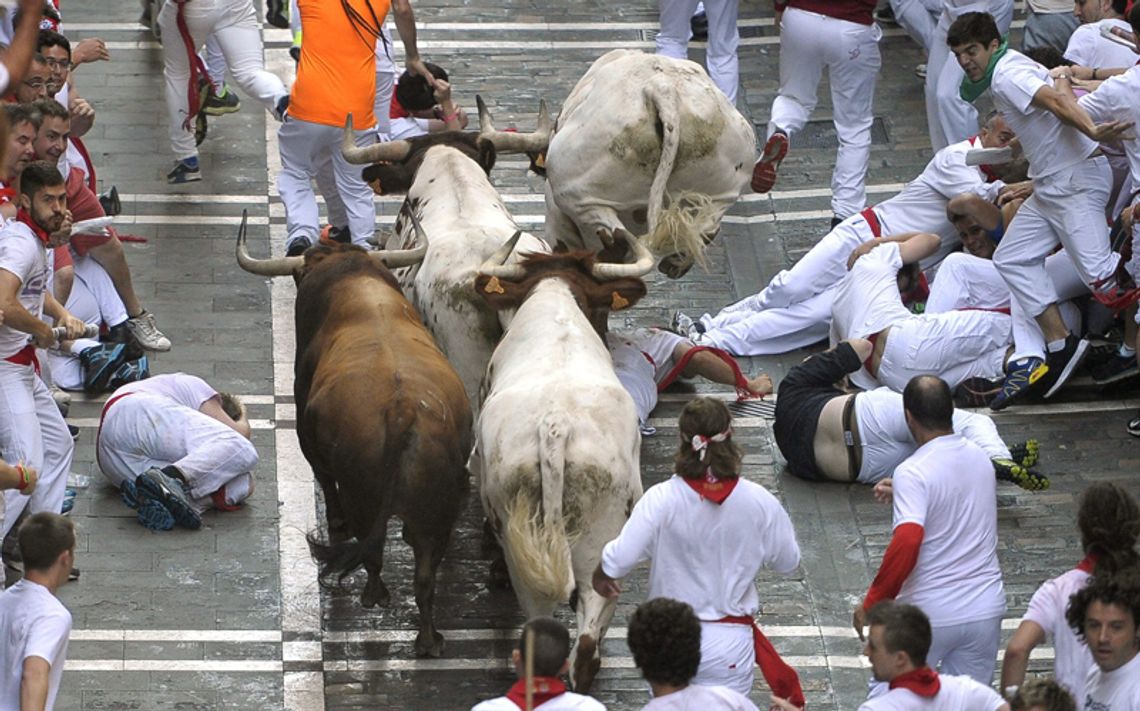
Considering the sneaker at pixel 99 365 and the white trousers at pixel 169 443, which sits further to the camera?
the sneaker at pixel 99 365

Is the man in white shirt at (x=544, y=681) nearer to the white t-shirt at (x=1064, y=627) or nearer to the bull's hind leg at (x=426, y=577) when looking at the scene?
the white t-shirt at (x=1064, y=627)

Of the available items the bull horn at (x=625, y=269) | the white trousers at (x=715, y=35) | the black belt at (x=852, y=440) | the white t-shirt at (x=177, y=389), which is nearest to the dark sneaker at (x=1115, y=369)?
the black belt at (x=852, y=440)

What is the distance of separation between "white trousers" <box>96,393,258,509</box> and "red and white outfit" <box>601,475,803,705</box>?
12.7ft

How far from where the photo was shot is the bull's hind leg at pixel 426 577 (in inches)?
441

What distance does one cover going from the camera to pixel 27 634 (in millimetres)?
8906

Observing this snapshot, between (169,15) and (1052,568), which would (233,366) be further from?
(1052,568)

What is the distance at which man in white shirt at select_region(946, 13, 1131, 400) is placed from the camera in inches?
530

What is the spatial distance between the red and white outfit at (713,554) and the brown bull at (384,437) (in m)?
1.77

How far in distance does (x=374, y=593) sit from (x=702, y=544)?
265 centimetres

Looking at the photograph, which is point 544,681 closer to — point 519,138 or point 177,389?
point 177,389

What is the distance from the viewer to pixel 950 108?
1630cm

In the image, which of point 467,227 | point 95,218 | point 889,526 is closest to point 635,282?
point 467,227

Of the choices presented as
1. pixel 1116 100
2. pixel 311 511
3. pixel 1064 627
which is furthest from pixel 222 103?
pixel 1064 627

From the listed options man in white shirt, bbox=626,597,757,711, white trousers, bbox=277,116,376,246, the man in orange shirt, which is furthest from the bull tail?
white trousers, bbox=277,116,376,246
